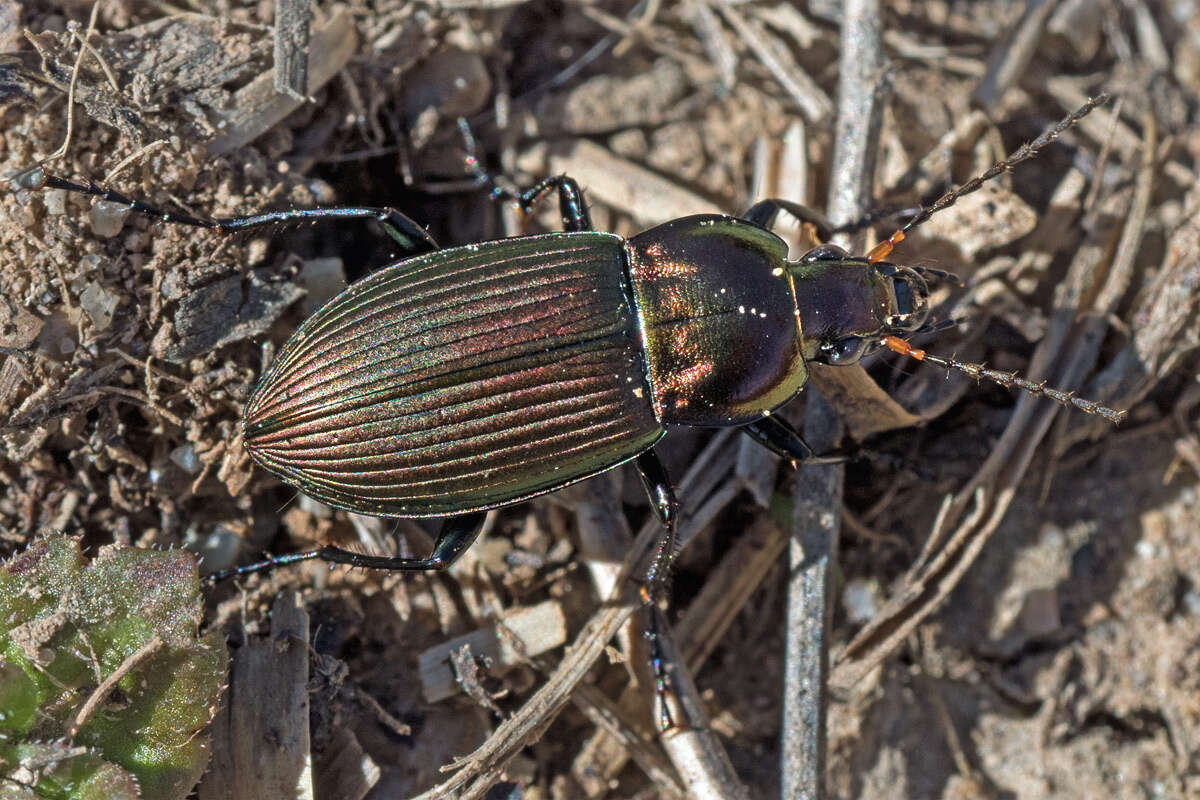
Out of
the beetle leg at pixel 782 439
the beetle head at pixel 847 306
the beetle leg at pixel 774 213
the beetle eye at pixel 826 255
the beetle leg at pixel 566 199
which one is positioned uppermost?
the beetle leg at pixel 566 199

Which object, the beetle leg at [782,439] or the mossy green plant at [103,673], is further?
the beetle leg at [782,439]

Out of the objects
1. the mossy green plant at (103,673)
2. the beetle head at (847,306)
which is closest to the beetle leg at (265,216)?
the mossy green plant at (103,673)

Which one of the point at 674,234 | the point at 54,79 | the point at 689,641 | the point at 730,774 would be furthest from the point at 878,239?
the point at 54,79

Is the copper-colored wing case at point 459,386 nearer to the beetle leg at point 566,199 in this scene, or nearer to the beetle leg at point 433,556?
the beetle leg at point 433,556

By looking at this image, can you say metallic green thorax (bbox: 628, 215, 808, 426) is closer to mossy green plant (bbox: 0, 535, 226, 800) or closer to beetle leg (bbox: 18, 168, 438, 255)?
beetle leg (bbox: 18, 168, 438, 255)

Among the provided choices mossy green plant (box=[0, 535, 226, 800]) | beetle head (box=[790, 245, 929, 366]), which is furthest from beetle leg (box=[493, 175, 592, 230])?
mossy green plant (box=[0, 535, 226, 800])

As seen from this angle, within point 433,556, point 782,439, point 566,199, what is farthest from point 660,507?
point 566,199

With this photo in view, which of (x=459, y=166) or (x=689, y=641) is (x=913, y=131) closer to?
(x=459, y=166)
